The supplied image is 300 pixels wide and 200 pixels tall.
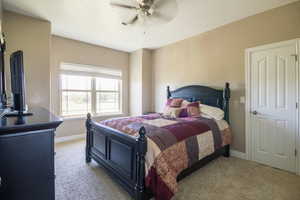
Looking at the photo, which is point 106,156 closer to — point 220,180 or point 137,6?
point 220,180

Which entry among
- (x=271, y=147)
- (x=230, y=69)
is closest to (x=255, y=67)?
(x=230, y=69)

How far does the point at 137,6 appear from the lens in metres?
2.27

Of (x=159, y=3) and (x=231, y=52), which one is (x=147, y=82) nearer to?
(x=231, y=52)

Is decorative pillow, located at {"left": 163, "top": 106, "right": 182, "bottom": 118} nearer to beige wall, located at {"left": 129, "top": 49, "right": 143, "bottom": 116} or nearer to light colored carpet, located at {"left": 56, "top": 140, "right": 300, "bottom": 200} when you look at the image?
light colored carpet, located at {"left": 56, "top": 140, "right": 300, "bottom": 200}

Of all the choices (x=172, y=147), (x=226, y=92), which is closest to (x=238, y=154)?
(x=226, y=92)

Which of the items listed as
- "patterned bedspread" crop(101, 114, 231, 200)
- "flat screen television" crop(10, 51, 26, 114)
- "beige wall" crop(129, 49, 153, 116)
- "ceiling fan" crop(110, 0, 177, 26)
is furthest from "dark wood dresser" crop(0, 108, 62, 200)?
"beige wall" crop(129, 49, 153, 116)

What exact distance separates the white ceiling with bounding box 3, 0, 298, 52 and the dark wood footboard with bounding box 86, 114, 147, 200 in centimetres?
205

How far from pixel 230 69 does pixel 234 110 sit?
0.90 metres

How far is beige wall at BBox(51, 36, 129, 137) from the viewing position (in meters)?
4.04

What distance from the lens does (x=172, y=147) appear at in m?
2.02

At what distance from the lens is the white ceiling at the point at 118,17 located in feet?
8.73

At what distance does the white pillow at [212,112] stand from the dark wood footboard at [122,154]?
1.99 meters

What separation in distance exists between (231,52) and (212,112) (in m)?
1.39

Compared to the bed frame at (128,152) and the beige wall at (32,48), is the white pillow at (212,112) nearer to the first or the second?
the bed frame at (128,152)
